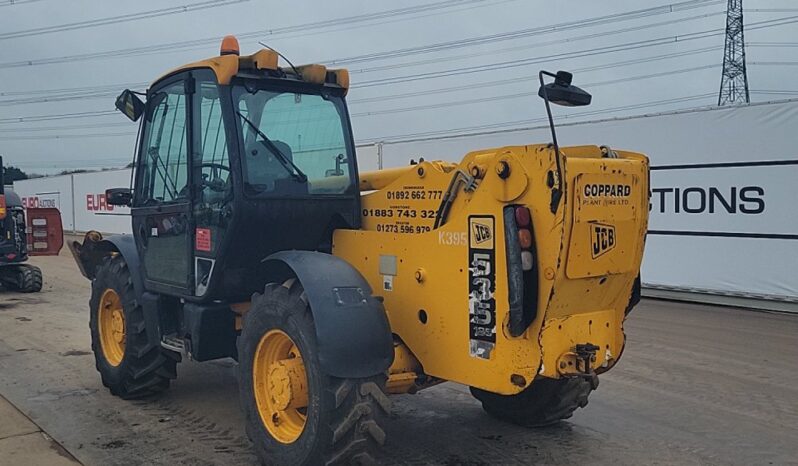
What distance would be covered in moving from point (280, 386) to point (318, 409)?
0.40m

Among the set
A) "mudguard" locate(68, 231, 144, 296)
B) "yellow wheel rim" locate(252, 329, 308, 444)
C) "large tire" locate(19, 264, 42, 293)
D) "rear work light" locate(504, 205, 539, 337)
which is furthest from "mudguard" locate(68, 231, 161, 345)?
"large tire" locate(19, 264, 42, 293)

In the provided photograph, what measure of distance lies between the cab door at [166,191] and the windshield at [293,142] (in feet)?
1.99

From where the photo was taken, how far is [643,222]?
402 cm

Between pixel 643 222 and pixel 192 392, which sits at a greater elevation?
pixel 643 222

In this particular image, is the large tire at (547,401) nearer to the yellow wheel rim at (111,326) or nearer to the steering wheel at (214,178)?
the steering wheel at (214,178)

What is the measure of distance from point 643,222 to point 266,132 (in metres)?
2.49

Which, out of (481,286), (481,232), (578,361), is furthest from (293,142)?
(578,361)

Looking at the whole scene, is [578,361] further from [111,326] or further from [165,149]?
[111,326]

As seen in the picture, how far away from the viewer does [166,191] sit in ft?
18.3

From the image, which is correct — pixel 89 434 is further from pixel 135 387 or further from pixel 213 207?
pixel 213 207

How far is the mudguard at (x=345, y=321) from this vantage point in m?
3.81

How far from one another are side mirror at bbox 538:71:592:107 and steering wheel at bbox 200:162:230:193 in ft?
7.16

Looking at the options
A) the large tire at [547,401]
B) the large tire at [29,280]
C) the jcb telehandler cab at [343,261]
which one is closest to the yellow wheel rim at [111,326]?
the jcb telehandler cab at [343,261]

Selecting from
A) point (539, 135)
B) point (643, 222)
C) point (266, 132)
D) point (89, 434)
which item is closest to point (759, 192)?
point (539, 135)
